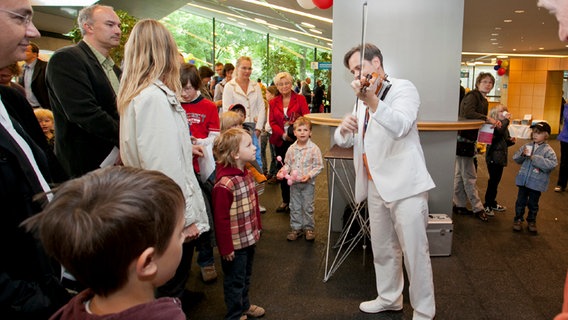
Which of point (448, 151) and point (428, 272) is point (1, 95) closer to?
point (428, 272)

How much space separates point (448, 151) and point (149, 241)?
3443mm

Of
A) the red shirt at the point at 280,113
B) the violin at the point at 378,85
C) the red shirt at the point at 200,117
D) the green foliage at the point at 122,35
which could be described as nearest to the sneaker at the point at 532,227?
the red shirt at the point at 280,113

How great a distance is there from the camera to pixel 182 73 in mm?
2965

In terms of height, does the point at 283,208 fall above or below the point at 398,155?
below

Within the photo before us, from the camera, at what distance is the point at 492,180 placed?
15.2ft

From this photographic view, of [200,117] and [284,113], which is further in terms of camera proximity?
[284,113]

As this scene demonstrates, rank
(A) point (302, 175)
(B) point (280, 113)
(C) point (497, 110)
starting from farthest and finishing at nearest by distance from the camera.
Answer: (B) point (280, 113) → (C) point (497, 110) → (A) point (302, 175)

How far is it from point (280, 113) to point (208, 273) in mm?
2327

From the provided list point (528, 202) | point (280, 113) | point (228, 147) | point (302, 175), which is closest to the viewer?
point (228, 147)

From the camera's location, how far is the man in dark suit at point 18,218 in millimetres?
1003

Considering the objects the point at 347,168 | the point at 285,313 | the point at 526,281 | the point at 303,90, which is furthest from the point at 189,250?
the point at 303,90

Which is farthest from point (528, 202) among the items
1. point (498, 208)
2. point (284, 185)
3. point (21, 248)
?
point (21, 248)

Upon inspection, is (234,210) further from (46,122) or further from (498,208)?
(498,208)

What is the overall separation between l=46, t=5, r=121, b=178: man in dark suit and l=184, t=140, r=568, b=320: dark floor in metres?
1.18
